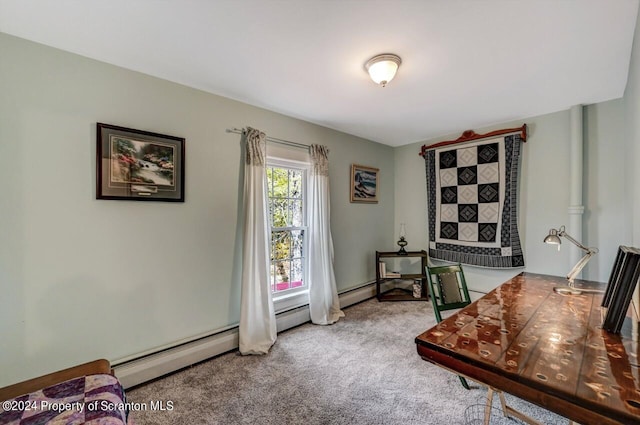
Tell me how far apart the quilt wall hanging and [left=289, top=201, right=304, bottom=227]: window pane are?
6.48ft

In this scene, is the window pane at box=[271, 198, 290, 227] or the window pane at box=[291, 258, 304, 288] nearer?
the window pane at box=[271, 198, 290, 227]

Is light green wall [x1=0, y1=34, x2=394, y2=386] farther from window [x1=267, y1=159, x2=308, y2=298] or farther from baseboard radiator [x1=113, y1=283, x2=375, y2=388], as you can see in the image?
window [x1=267, y1=159, x2=308, y2=298]

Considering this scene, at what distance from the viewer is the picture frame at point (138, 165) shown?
6.34ft

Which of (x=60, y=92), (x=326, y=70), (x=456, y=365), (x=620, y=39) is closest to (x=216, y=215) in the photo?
(x=60, y=92)

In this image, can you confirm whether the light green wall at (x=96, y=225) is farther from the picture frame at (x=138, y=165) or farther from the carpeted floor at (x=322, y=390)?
the carpeted floor at (x=322, y=390)

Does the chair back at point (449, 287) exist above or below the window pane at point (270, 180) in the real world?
below

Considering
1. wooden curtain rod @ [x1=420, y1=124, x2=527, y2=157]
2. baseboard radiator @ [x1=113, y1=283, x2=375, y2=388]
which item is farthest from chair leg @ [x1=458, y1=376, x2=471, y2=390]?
wooden curtain rod @ [x1=420, y1=124, x2=527, y2=157]

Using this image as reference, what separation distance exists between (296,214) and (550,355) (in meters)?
2.53

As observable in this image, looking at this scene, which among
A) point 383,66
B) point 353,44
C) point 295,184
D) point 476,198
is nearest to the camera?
point 353,44

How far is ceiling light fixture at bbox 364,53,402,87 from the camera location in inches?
74.0

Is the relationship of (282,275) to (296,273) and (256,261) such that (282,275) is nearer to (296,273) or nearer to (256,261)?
(296,273)

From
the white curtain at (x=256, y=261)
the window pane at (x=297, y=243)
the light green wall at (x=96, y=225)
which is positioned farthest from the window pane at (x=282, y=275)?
the light green wall at (x=96, y=225)

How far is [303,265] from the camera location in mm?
3293

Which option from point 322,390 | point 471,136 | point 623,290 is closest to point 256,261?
point 322,390
